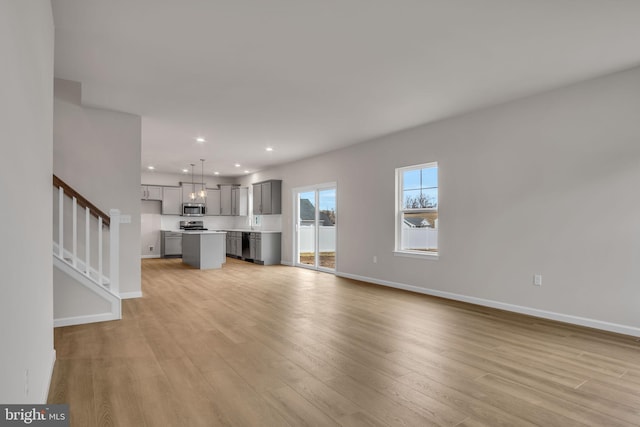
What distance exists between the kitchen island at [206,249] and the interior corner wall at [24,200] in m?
6.15

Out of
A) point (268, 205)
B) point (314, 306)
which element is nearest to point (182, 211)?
point (268, 205)

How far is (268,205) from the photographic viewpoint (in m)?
9.74

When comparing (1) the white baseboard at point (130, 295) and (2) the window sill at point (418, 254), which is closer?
(1) the white baseboard at point (130, 295)

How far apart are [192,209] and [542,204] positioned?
981cm

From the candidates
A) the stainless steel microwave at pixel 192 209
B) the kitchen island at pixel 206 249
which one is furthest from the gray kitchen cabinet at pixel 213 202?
the kitchen island at pixel 206 249

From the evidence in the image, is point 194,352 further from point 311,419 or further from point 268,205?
point 268,205

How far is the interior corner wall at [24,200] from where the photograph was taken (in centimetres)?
117

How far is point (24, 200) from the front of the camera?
1.53 m

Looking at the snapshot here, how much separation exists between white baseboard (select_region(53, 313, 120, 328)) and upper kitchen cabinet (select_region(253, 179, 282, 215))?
5.73 meters

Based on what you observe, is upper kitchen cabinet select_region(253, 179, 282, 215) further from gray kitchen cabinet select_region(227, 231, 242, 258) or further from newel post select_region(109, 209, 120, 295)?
newel post select_region(109, 209, 120, 295)

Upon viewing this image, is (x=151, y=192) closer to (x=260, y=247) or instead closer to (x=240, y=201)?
(x=240, y=201)

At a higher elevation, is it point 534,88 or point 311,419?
point 534,88

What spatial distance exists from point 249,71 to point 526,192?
11.7 feet

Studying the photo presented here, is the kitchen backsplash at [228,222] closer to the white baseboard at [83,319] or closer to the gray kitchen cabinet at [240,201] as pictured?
the gray kitchen cabinet at [240,201]
